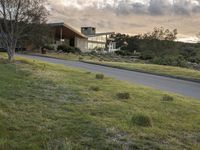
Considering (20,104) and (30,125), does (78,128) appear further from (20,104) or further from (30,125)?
(20,104)

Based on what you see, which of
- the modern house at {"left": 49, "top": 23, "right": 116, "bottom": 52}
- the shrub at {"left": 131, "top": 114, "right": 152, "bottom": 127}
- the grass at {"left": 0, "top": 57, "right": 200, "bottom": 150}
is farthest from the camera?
the modern house at {"left": 49, "top": 23, "right": 116, "bottom": 52}

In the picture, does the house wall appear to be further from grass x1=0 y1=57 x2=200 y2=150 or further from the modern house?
grass x1=0 y1=57 x2=200 y2=150

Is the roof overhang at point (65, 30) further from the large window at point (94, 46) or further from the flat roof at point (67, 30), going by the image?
the large window at point (94, 46)

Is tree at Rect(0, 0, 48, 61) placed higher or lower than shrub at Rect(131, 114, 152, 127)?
higher

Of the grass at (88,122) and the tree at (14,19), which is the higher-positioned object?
the tree at (14,19)

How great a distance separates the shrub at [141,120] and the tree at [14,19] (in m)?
16.7

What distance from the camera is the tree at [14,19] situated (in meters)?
22.7

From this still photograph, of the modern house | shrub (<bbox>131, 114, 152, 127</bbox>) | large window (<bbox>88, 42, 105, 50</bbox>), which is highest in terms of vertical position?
the modern house

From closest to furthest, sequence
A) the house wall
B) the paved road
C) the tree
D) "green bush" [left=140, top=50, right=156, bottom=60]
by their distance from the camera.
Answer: the paved road < the tree < "green bush" [left=140, top=50, right=156, bottom=60] < the house wall

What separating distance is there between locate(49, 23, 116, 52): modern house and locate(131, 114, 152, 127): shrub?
4485 cm

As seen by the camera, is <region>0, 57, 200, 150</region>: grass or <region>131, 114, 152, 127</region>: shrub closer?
<region>0, 57, 200, 150</region>: grass

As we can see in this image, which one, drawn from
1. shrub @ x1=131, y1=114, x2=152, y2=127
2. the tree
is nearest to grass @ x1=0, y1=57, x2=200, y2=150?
shrub @ x1=131, y1=114, x2=152, y2=127

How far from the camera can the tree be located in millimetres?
22734

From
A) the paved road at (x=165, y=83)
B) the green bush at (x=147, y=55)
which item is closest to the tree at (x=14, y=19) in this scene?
the paved road at (x=165, y=83)
